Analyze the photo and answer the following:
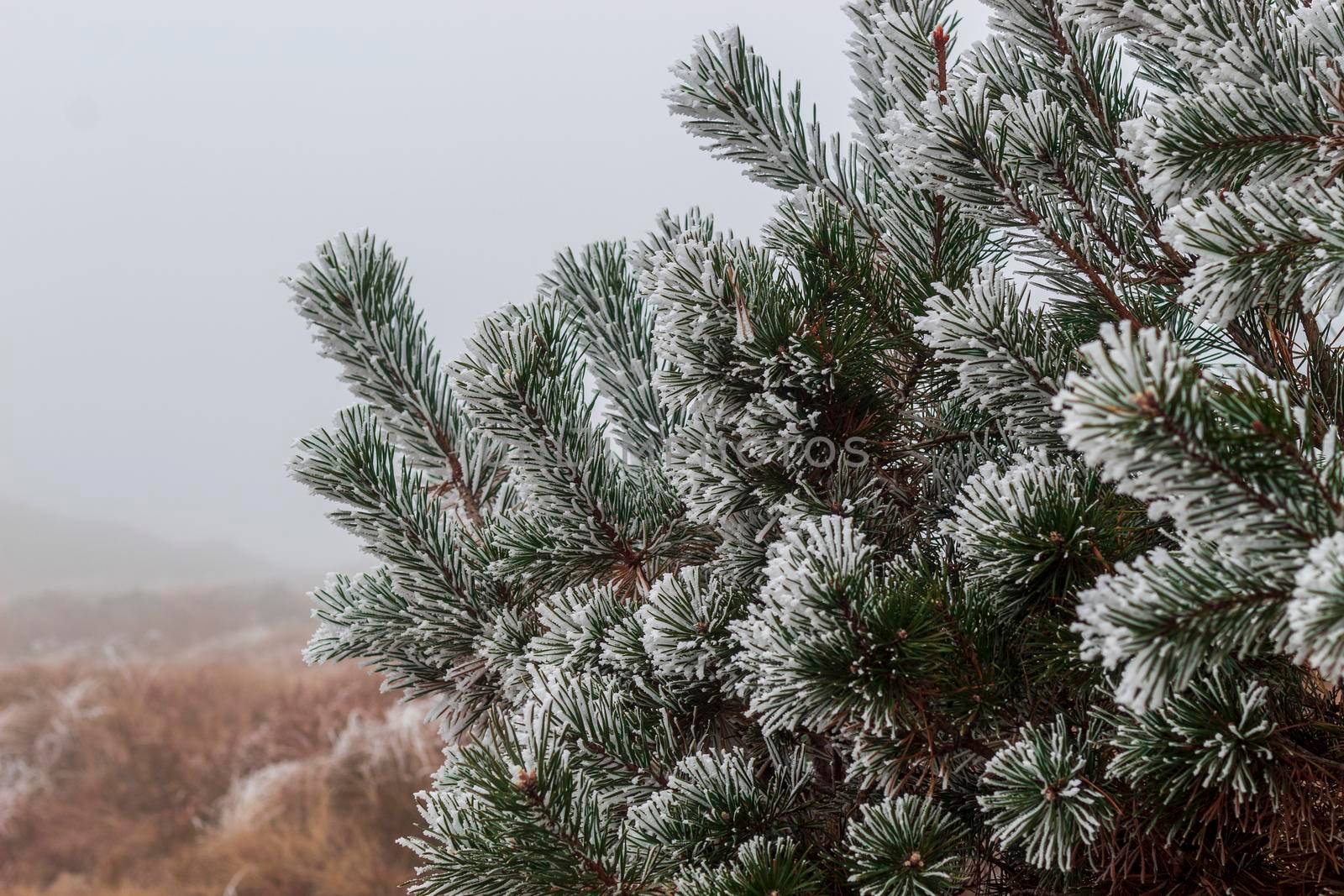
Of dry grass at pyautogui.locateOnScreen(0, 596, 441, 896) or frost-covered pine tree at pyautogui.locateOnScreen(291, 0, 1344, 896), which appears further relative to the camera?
dry grass at pyautogui.locateOnScreen(0, 596, 441, 896)

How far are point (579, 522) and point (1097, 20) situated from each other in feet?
1.30

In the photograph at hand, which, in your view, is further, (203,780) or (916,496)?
(203,780)

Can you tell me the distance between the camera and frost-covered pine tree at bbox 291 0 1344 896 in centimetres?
34

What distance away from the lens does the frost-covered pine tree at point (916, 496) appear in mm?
342

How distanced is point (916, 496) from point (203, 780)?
2936 millimetres

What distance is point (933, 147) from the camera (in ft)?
1.53

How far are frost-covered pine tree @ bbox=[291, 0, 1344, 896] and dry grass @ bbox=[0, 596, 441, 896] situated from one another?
195 centimetres

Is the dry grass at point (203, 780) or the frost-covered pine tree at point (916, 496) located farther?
the dry grass at point (203, 780)

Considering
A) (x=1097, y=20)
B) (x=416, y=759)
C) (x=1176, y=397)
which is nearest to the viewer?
(x=1176, y=397)

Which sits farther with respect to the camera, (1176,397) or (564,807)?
(564,807)

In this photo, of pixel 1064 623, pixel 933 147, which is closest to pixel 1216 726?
pixel 1064 623

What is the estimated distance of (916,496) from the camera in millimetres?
564

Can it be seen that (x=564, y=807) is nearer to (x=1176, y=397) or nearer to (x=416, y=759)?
(x=1176, y=397)

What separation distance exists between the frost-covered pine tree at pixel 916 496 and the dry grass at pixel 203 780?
195cm
